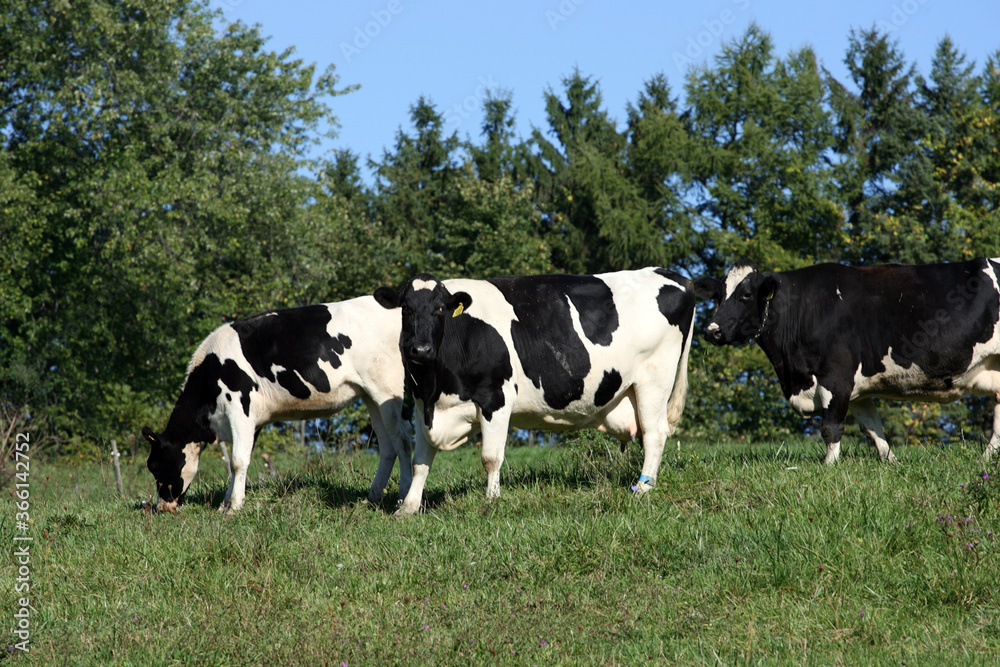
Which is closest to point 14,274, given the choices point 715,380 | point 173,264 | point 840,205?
point 173,264

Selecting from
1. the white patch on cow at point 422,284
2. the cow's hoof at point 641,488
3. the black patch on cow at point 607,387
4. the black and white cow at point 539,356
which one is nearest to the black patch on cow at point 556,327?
the black and white cow at point 539,356

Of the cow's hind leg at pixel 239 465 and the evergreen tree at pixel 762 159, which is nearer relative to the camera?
the cow's hind leg at pixel 239 465

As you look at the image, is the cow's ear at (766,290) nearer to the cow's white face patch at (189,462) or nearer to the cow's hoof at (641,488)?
the cow's hoof at (641,488)

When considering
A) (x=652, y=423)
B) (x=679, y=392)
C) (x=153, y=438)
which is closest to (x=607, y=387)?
(x=652, y=423)

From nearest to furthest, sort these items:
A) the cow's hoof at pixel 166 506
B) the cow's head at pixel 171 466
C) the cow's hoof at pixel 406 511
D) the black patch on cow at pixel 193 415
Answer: the cow's hoof at pixel 406 511
the cow's hoof at pixel 166 506
the black patch on cow at pixel 193 415
the cow's head at pixel 171 466

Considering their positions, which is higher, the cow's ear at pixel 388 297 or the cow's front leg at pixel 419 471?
the cow's ear at pixel 388 297

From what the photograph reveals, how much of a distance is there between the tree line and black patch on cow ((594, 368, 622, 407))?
12.3 meters

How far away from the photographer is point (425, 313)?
322 inches

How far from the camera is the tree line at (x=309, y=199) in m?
24.6

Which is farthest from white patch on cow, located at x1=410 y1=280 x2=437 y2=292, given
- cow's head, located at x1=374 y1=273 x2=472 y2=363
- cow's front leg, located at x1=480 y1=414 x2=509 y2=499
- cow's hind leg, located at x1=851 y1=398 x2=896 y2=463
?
cow's hind leg, located at x1=851 y1=398 x2=896 y2=463

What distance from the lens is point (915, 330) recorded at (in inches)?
355

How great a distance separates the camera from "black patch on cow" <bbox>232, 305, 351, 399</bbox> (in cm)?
1005

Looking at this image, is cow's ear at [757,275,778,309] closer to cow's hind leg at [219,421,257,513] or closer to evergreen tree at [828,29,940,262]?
cow's hind leg at [219,421,257,513]

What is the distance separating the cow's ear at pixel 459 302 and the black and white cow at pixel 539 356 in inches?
0.5
